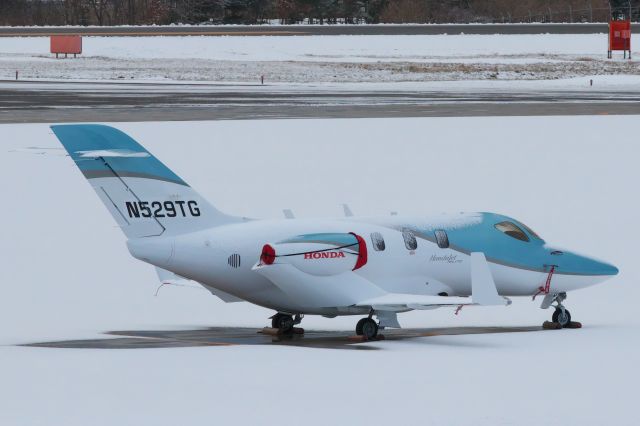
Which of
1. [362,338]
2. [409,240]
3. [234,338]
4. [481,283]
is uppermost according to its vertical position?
[409,240]

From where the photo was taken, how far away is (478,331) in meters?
26.7

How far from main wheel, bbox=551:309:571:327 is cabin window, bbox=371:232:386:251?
12.9 feet

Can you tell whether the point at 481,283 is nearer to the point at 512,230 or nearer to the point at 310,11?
the point at 512,230

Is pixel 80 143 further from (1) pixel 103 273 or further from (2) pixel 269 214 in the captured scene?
(2) pixel 269 214

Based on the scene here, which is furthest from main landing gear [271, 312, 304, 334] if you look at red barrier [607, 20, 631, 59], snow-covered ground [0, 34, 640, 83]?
red barrier [607, 20, 631, 59]

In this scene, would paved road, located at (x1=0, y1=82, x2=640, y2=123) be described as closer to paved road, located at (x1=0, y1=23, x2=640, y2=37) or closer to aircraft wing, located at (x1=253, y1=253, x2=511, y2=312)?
aircraft wing, located at (x1=253, y1=253, x2=511, y2=312)

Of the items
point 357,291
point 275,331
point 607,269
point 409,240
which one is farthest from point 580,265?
point 275,331

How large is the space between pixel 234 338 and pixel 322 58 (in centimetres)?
8863

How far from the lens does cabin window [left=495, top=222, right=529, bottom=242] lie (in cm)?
2747

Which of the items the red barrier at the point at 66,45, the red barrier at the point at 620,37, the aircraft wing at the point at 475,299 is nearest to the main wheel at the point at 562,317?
the aircraft wing at the point at 475,299

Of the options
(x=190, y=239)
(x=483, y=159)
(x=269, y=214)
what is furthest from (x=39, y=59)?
(x=190, y=239)

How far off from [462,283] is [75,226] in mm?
13833

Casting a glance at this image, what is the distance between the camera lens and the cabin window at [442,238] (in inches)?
1045

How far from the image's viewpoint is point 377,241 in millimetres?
25812
